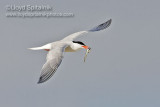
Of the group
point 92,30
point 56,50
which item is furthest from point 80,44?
point 92,30

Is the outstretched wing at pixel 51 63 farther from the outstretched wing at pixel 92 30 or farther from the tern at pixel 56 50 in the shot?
the outstretched wing at pixel 92 30

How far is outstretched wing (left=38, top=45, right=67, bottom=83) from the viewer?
9.36 meters

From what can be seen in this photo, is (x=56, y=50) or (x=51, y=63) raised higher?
(x=56, y=50)

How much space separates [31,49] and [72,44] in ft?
4.41

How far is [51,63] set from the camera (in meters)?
9.90

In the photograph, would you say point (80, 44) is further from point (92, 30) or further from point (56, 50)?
point (92, 30)

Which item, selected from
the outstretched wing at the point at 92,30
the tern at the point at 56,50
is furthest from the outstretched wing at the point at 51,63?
the outstretched wing at the point at 92,30

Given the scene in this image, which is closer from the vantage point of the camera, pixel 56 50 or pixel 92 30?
pixel 56 50

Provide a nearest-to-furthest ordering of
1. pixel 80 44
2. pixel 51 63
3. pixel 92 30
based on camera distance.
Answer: pixel 51 63 → pixel 80 44 → pixel 92 30

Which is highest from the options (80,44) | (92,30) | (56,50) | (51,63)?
(92,30)

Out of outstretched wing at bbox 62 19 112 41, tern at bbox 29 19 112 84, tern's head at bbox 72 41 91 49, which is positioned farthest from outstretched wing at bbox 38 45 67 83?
outstretched wing at bbox 62 19 112 41

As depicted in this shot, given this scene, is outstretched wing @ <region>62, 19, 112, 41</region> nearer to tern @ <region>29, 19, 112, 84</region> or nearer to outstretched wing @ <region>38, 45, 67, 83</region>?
tern @ <region>29, 19, 112, 84</region>

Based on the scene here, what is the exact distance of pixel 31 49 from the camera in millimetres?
11938

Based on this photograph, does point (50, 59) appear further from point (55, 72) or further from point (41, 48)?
point (41, 48)
